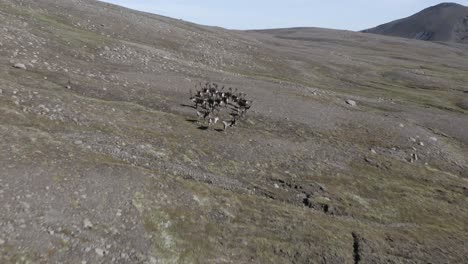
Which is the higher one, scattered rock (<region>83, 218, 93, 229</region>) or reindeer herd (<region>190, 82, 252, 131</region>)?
reindeer herd (<region>190, 82, 252, 131</region>)

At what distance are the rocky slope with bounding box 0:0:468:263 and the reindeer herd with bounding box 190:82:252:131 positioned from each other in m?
1.53

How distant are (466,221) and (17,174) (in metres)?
30.5

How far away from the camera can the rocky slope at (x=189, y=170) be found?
73.2 ft

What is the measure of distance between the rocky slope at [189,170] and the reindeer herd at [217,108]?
153 centimetres

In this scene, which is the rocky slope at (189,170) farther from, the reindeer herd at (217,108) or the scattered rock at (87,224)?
the reindeer herd at (217,108)

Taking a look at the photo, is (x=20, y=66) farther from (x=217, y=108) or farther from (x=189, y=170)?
(x=189, y=170)

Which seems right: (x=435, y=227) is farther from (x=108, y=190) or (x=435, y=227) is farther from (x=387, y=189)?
(x=108, y=190)

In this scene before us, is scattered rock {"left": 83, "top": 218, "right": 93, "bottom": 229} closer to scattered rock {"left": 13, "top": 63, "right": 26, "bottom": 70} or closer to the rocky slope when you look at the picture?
the rocky slope

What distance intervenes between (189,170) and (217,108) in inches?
647

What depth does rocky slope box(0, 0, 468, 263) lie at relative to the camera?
22297 mm

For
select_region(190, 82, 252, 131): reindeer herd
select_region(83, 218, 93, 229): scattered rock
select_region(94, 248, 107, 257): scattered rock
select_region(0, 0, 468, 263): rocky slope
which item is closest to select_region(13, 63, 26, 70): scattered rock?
select_region(0, 0, 468, 263): rocky slope

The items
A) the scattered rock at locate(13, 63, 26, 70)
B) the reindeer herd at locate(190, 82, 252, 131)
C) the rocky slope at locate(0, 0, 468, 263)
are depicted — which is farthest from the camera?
the scattered rock at locate(13, 63, 26, 70)

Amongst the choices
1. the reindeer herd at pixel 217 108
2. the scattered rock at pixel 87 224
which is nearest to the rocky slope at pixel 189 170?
the scattered rock at pixel 87 224

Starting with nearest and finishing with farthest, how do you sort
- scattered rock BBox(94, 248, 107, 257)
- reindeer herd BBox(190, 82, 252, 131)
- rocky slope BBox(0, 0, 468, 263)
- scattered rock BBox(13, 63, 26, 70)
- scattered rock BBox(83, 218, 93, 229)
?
1. scattered rock BBox(94, 248, 107, 257)
2. scattered rock BBox(83, 218, 93, 229)
3. rocky slope BBox(0, 0, 468, 263)
4. reindeer herd BBox(190, 82, 252, 131)
5. scattered rock BBox(13, 63, 26, 70)
